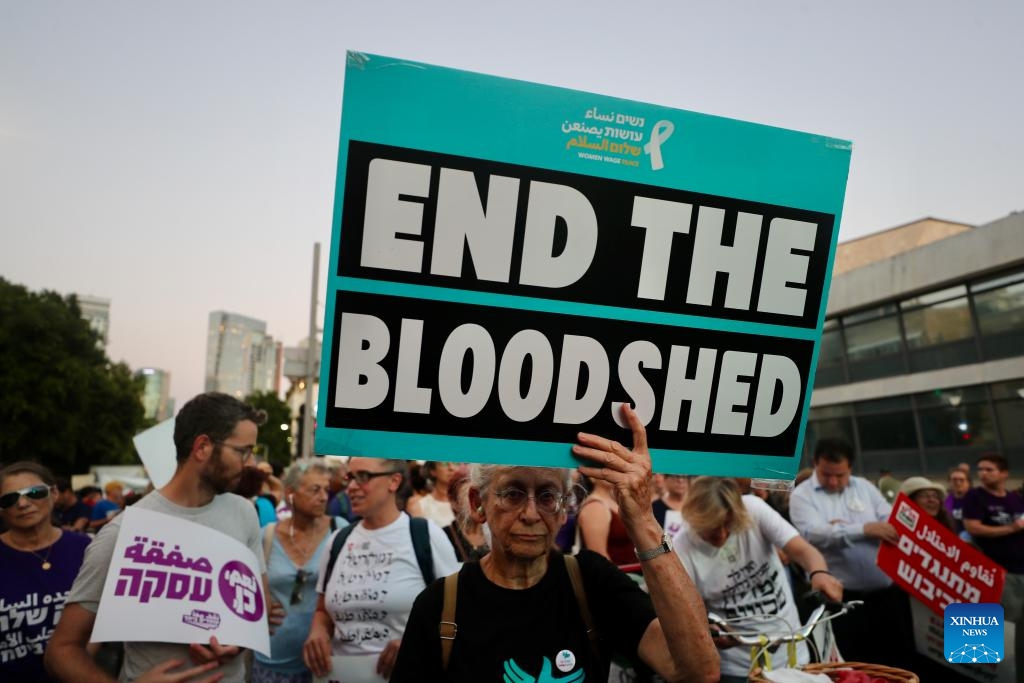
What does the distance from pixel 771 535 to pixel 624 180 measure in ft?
8.85

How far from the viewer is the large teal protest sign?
2018mm

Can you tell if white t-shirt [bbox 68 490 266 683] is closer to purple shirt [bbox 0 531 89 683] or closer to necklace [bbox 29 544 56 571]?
purple shirt [bbox 0 531 89 683]

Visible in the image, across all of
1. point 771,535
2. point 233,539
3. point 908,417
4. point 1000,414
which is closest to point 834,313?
point 908,417

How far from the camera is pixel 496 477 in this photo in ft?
7.48

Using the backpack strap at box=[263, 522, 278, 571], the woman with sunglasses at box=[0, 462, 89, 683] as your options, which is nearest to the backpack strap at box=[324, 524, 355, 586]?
the backpack strap at box=[263, 522, 278, 571]

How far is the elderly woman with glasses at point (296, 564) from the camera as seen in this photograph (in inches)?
172

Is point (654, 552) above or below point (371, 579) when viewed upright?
above

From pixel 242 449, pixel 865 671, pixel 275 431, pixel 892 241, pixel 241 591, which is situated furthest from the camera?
pixel 275 431

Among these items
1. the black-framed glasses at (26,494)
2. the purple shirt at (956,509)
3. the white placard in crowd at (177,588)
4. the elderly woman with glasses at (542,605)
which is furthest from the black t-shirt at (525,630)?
the purple shirt at (956,509)

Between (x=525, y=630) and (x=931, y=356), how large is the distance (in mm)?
27418

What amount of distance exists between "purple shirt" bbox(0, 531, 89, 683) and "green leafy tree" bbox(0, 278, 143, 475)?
34689 mm

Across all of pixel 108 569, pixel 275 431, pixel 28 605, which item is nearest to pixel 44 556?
pixel 28 605

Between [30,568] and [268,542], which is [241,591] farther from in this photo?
[268,542]

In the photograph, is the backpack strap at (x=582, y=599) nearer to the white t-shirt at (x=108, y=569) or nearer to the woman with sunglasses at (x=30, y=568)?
the white t-shirt at (x=108, y=569)
